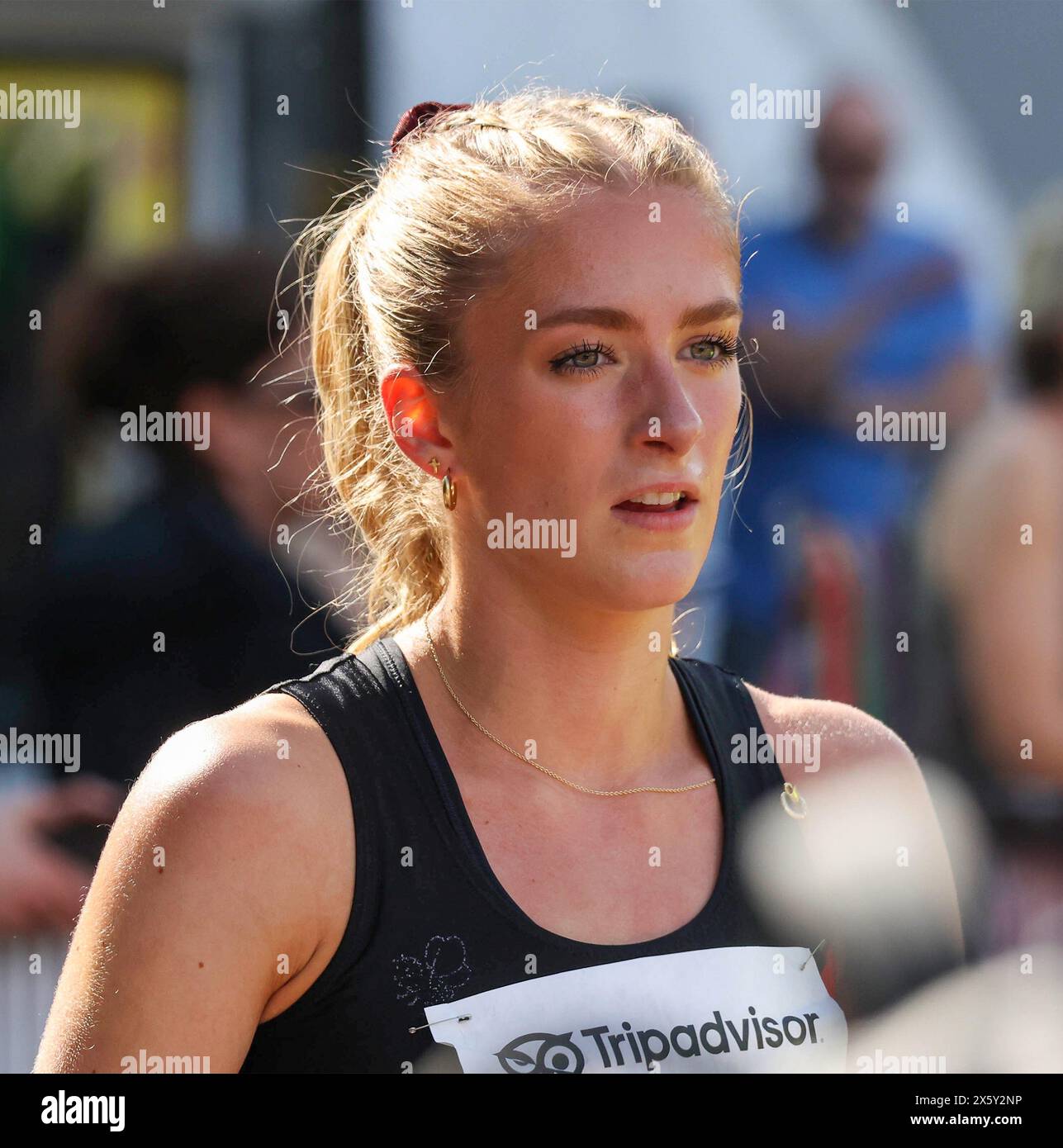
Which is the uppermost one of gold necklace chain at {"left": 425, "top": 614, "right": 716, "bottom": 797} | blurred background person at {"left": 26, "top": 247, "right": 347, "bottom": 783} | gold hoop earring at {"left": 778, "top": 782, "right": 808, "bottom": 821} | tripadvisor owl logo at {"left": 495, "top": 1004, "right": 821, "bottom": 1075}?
blurred background person at {"left": 26, "top": 247, "right": 347, "bottom": 783}

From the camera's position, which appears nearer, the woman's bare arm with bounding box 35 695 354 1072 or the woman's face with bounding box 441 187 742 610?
the woman's bare arm with bounding box 35 695 354 1072

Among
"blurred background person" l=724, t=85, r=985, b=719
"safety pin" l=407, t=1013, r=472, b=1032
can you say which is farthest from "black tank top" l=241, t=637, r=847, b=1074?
"blurred background person" l=724, t=85, r=985, b=719

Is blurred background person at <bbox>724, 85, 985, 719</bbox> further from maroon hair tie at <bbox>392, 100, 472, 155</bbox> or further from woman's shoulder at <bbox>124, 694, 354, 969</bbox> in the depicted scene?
woman's shoulder at <bbox>124, 694, 354, 969</bbox>

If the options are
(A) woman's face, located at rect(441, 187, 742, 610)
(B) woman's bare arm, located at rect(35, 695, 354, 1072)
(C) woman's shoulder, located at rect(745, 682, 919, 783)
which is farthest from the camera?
(C) woman's shoulder, located at rect(745, 682, 919, 783)

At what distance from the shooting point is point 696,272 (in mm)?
1927

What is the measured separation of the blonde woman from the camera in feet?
5.64

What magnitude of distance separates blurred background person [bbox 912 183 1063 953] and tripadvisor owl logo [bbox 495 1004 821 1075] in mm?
1585

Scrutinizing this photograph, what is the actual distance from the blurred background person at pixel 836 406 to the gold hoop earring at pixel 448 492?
67.6 inches

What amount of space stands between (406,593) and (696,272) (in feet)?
1.99

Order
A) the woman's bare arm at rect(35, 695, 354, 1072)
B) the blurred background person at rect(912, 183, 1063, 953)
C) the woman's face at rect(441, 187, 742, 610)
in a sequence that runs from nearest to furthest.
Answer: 1. the woman's bare arm at rect(35, 695, 354, 1072)
2. the woman's face at rect(441, 187, 742, 610)
3. the blurred background person at rect(912, 183, 1063, 953)

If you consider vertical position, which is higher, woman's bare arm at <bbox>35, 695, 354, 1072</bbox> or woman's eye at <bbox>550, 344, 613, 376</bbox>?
woman's eye at <bbox>550, 344, 613, 376</bbox>
